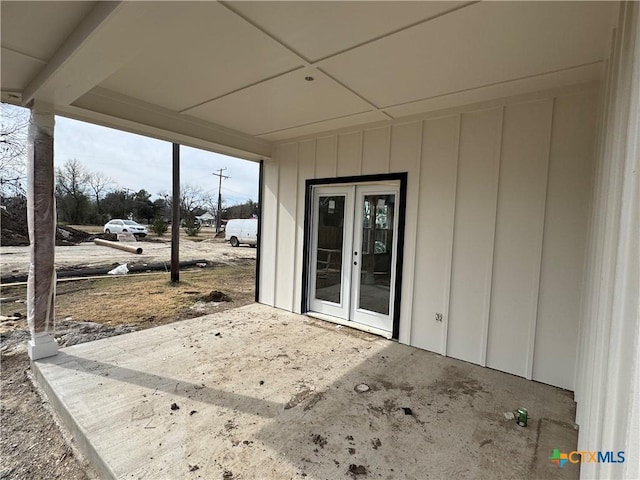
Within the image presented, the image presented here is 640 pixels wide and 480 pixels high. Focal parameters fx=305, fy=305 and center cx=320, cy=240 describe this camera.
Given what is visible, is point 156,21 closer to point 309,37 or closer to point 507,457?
point 309,37

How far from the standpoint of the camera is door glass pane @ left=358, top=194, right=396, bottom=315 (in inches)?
167

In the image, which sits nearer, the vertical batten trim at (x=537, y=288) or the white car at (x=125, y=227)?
the vertical batten trim at (x=537, y=288)

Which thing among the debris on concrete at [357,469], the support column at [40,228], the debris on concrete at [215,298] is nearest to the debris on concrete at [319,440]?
the debris on concrete at [357,469]

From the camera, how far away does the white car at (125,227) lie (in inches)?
611

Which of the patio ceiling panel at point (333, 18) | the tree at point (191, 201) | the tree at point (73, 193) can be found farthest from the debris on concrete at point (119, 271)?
the tree at point (191, 201)

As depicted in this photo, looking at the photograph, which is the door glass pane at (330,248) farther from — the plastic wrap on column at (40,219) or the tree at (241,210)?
the tree at (241,210)

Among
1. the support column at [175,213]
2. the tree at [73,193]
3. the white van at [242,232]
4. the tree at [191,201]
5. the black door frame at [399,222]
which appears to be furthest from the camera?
the tree at [191,201]

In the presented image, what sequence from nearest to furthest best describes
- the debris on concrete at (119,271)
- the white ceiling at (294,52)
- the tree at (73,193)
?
1. the white ceiling at (294,52)
2. the debris on concrete at (119,271)
3. the tree at (73,193)

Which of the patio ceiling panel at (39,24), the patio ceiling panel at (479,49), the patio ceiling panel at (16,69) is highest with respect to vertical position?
the patio ceiling panel at (479,49)

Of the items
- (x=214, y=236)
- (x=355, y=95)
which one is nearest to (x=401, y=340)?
(x=355, y=95)

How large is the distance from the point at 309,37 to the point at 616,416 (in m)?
2.60

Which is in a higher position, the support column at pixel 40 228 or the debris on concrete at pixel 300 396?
the support column at pixel 40 228

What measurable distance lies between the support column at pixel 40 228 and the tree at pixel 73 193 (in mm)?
13968

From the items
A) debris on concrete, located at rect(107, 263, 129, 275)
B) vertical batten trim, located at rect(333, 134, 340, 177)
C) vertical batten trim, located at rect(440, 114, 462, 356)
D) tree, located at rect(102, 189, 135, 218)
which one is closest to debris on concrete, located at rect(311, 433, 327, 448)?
vertical batten trim, located at rect(440, 114, 462, 356)
